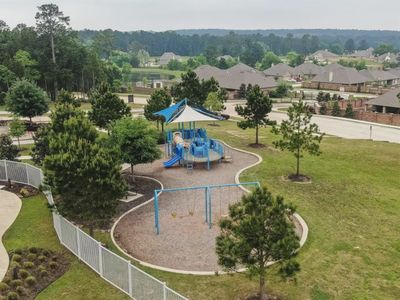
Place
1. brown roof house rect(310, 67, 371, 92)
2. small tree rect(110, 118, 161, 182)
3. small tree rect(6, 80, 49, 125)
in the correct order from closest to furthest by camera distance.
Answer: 1. small tree rect(110, 118, 161, 182)
2. small tree rect(6, 80, 49, 125)
3. brown roof house rect(310, 67, 371, 92)

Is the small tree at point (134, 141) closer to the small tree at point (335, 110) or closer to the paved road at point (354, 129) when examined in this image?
the paved road at point (354, 129)

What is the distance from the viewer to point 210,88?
145 ft

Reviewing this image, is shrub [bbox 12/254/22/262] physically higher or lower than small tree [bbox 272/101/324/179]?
lower

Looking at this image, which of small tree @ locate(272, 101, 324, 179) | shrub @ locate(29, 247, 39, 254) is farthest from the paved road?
shrub @ locate(29, 247, 39, 254)

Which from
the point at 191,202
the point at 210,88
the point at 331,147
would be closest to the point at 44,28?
the point at 210,88

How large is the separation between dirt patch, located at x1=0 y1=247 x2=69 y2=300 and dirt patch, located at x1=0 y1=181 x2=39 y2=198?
21.3 ft

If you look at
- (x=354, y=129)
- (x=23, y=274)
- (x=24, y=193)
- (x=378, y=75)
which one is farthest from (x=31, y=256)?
(x=378, y=75)

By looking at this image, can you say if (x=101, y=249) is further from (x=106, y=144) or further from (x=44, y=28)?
(x=44, y=28)

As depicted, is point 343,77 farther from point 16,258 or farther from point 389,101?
point 16,258

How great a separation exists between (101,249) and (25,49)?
5751cm

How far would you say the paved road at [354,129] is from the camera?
137 feet

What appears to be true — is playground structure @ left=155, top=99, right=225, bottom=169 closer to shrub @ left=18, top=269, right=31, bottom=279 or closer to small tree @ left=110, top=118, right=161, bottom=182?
small tree @ left=110, top=118, right=161, bottom=182

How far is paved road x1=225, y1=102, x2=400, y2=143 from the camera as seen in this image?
137 feet

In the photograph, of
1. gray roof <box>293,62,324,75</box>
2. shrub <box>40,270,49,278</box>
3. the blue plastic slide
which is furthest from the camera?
gray roof <box>293,62,324,75</box>
